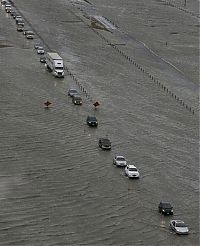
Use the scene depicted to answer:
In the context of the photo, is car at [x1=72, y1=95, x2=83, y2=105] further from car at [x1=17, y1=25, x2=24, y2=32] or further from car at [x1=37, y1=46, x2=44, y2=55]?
car at [x1=17, y1=25, x2=24, y2=32]

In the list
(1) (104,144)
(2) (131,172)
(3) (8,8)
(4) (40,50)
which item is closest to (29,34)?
(4) (40,50)

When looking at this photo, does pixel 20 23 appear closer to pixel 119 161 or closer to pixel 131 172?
pixel 119 161

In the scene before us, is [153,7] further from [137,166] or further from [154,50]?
[137,166]

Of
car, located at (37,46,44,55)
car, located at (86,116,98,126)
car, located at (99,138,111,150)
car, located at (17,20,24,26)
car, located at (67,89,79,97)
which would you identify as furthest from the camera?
car, located at (17,20,24,26)

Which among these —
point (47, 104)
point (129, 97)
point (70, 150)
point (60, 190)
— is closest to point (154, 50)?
point (129, 97)

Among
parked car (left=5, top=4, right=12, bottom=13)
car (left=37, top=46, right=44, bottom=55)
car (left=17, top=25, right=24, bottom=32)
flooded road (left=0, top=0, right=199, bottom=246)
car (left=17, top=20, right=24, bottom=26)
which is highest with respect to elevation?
parked car (left=5, top=4, right=12, bottom=13)

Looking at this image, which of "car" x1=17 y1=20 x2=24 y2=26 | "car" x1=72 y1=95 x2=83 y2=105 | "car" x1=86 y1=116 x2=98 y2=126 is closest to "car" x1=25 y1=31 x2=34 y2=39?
"car" x1=17 y1=20 x2=24 y2=26
